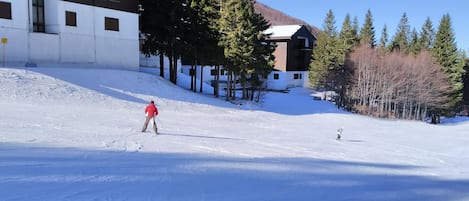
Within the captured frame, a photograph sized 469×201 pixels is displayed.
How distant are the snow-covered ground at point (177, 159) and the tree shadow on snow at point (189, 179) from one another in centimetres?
2

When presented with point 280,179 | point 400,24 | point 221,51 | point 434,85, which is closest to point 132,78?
point 221,51

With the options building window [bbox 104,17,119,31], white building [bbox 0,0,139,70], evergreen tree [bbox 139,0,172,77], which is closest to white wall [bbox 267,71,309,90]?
evergreen tree [bbox 139,0,172,77]

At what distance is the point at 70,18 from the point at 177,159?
2196 centimetres

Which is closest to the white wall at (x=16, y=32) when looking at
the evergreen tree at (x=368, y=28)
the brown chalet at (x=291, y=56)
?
the brown chalet at (x=291, y=56)

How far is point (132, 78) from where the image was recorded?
26531 millimetres

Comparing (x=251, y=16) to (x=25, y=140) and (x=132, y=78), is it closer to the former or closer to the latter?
(x=132, y=78)

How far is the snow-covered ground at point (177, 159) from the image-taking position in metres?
6.45

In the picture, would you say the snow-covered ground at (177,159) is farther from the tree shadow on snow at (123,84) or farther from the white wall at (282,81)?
the white wall at (282,81)

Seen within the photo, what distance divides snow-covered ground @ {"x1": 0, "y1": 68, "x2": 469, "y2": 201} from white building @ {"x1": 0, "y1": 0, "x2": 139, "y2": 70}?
364 cm

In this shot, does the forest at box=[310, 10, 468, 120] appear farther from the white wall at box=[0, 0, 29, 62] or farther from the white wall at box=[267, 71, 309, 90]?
the white wall at box=[0, 0, 29, 62]

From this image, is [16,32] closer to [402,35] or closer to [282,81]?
[282,81]

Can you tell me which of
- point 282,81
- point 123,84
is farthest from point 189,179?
point 282,81

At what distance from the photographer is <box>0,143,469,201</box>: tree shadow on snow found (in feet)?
19.9

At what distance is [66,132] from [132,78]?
15130 mm
